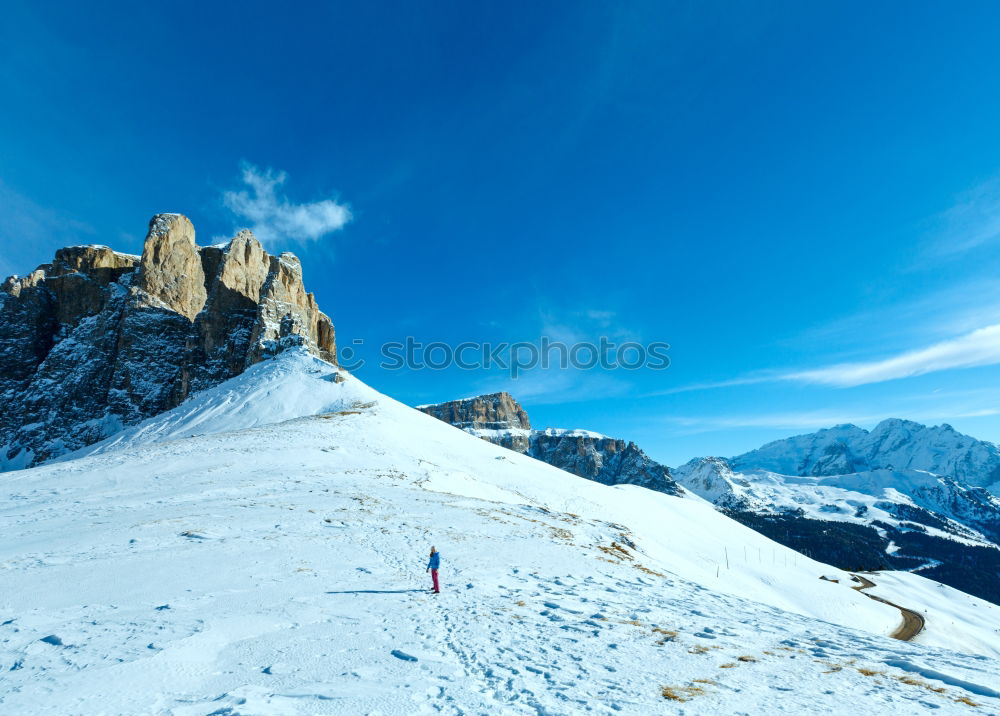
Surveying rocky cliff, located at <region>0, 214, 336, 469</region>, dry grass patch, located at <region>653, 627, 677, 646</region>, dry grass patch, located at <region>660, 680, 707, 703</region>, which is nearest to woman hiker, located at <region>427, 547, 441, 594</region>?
dry grass patch, located at <region>653, 627, 677, 646</region>

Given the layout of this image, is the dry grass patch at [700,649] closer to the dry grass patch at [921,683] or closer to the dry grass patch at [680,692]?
the dry grass patch at [680,692]

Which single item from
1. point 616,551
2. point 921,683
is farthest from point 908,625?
point 921,683

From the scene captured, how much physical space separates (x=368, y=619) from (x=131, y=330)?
322 ft

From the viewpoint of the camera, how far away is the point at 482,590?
41.1 feet

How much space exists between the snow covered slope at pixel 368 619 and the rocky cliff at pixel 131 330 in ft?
194

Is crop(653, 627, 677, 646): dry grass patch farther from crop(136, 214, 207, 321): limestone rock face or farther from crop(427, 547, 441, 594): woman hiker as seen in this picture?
crop(136, 214, 207, 321): limestone rock face

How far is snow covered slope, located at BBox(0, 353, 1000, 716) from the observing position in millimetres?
6562

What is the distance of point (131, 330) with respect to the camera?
273ft

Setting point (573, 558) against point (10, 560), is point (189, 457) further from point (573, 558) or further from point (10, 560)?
point (573, 558)

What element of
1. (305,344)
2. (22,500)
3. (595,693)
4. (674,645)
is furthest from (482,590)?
(305,344)

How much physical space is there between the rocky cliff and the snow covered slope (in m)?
59.1

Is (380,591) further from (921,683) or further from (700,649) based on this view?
(921,683)

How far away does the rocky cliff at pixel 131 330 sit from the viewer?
77500mm

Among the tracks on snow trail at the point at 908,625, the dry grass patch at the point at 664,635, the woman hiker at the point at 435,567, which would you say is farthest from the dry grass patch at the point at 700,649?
the tracks on snow trail at the point at 908,625
